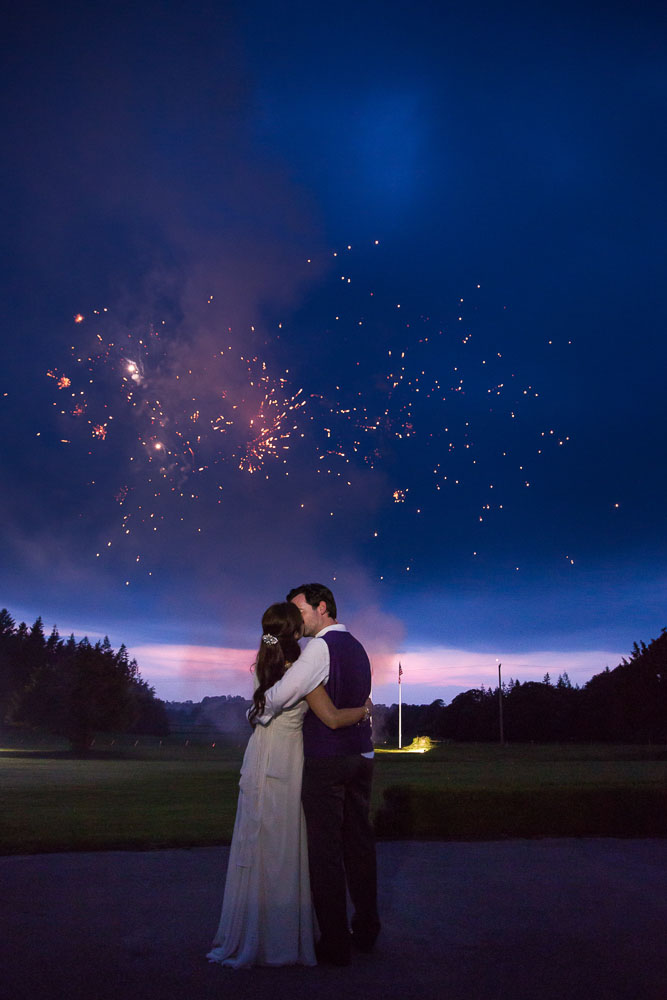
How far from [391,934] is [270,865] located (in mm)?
1240

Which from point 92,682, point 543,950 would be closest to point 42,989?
point 543,950

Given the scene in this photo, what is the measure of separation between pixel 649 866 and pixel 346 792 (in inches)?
213

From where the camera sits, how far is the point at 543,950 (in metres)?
5.20

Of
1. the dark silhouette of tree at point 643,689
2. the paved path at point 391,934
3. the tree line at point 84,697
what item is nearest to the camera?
the paved path at point 391,934

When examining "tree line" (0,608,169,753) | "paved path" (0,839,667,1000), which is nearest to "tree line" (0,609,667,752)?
"tree line" (0,608,169,753)

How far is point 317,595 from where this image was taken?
570 centimetres

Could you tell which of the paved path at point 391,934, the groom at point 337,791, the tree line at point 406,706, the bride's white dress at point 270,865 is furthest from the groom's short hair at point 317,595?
the tree line at point 406,706

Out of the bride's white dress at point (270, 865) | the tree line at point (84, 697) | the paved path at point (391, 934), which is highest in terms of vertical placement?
the tree line at point (84, 697)

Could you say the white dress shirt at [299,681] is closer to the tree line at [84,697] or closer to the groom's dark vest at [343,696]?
the groom's dark vest at [343,696]

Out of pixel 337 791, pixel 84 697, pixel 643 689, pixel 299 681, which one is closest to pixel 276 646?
pixel 299 681

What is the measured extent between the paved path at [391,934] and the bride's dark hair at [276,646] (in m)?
1.64

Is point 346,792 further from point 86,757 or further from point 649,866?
point 86,757

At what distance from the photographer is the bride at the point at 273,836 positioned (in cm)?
494

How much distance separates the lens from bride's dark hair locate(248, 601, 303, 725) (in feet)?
17.5
